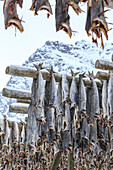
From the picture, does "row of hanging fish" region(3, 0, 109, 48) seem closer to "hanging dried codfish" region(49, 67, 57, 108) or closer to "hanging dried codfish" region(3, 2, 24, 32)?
"hanging dried codfish" region(3, 2, 24, 32)

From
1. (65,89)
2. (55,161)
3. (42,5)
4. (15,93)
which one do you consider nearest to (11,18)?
(42,5)

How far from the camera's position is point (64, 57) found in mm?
124250

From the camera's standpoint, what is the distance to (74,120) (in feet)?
11.8

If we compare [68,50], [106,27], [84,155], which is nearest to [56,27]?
[106,27]

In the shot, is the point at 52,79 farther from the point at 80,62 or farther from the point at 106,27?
the point at 80,62

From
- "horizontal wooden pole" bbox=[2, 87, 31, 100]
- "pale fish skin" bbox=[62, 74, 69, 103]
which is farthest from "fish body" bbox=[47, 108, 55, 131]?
"horizontal wooden pole" bbox=[2, 87, 31, 100]

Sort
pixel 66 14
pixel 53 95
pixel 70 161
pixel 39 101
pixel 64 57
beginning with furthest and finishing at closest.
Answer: pixel 64 57, pixel 70 161, pixel 53 95, pixel 39 101, pixel 66 14

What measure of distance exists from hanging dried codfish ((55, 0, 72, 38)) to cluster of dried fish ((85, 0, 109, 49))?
0.10 meters

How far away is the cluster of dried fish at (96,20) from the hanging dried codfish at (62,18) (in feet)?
0.34

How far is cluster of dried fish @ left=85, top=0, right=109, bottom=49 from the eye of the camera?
1.30 m

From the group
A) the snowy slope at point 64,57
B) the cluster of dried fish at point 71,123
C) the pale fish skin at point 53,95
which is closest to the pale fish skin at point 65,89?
the cluster of dried fish at point 71,123

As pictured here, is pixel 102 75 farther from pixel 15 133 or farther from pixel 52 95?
pixel 15 133

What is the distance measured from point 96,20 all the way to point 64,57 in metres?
124

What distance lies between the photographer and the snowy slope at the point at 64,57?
116 m
